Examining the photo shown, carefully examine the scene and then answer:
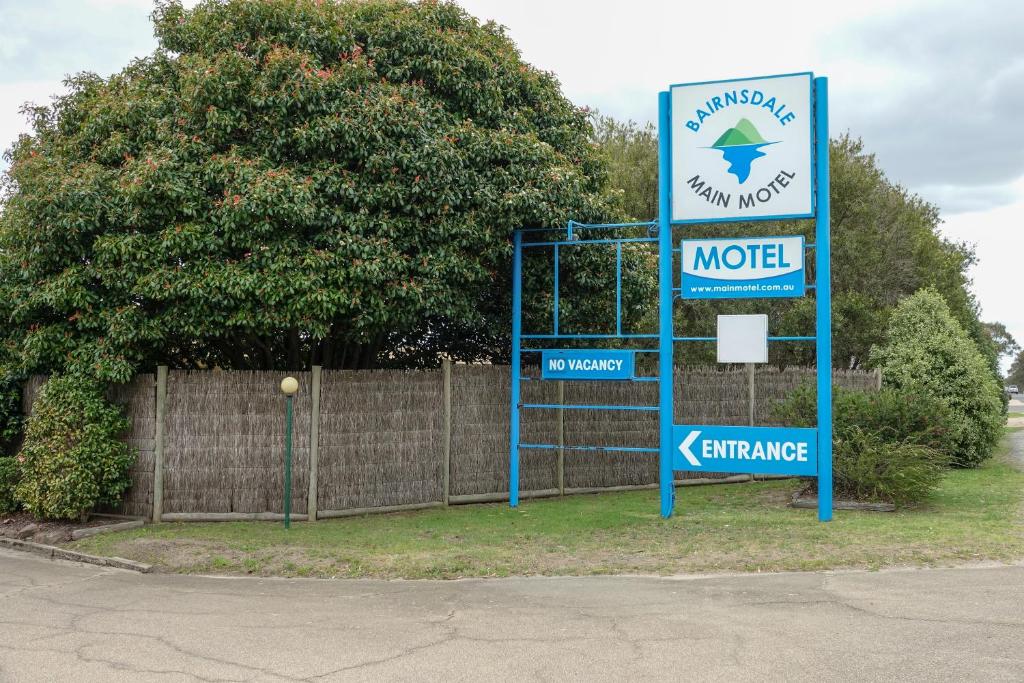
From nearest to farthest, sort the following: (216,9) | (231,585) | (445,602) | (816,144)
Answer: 1. (445,602)
2. (231,585)
3. (816,144)
4. (216,9)

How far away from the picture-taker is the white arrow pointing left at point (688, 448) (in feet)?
38.4

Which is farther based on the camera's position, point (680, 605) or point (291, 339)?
point (291, 339)

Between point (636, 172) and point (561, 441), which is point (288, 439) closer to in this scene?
point (561, 441)

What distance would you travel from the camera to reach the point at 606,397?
609 inches

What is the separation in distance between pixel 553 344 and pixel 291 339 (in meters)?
4.20

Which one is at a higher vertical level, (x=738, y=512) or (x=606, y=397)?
(x=606, y=397)

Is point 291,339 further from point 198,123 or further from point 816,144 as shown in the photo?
point 816,144

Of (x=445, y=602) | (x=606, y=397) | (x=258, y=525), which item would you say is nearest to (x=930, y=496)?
(x=606, y=397)

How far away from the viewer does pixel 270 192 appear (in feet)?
37.5

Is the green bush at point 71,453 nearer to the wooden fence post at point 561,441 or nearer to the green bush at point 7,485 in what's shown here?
the green bush at point 7,485

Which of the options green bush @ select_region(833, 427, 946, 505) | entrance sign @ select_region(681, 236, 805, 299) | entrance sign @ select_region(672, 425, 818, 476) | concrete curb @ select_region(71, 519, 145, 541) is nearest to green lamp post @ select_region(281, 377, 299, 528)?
concrete curb @ select_region(71, 519, 145, 541)

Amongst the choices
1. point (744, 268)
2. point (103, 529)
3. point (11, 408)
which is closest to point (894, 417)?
point (744, 268)

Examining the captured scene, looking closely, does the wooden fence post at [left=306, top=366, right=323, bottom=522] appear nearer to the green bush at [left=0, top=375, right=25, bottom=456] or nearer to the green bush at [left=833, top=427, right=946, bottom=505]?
the green bush at [left=0, top=375, right=25, bottom=456]

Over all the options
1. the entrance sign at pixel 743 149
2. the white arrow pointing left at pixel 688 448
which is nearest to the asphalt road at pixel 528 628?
the white arrow pointing left at pixel 688 448
